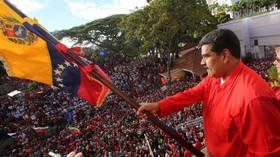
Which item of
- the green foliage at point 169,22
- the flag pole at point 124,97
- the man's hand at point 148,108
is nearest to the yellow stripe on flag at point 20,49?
the flag pole at point 124,97

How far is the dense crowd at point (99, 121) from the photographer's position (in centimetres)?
1195

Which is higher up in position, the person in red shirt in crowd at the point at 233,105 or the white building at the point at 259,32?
the person in red shirt in crowd at the point at 233,105

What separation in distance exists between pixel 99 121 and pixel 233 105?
16.9m

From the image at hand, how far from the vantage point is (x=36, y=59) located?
13.9ft

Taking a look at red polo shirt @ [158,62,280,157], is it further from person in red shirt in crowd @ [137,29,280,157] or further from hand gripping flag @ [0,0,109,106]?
hand gripping flag @ [0,0,109,106]

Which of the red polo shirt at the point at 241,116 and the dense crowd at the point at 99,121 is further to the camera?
the dense crowd at the point at 99,121

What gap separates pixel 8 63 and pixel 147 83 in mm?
23392

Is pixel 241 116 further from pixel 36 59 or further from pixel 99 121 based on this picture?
pixel 99 121

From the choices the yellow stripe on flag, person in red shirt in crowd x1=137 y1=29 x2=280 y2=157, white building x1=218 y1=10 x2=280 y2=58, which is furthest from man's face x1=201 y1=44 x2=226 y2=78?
white building x1=218 y1=10 x2=280 y2=58

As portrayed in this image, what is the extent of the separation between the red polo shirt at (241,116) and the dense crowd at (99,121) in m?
0.92

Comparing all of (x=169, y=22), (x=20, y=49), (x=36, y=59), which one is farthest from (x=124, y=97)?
(x=169, y=22)

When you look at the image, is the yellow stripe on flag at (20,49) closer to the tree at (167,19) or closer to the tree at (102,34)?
the tree at (167,19)

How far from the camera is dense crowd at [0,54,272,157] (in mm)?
11953

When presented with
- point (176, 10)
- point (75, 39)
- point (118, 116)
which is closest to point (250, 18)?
point (176, 10)
